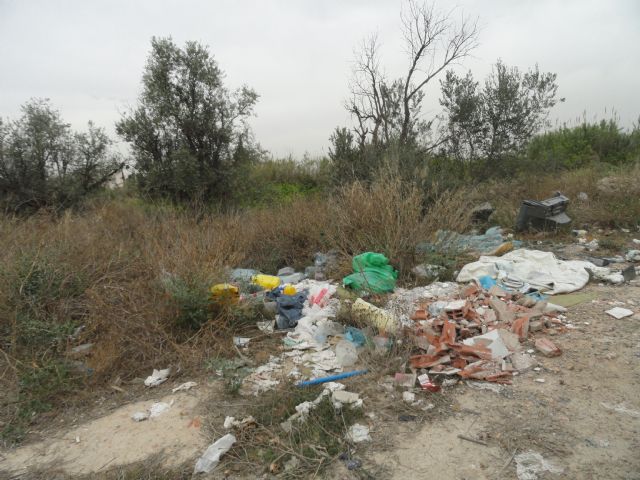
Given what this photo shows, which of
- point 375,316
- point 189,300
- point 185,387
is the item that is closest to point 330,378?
point 375,316

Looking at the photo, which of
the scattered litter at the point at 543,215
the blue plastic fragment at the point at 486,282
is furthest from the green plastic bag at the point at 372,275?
the scattered litter at the point at 543,215

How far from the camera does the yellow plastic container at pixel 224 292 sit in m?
3.63

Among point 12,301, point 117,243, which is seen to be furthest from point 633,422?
point 117,243

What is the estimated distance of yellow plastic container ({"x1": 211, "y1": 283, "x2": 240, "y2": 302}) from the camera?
11.9ft

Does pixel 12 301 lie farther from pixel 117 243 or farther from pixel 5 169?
pixel 5 169

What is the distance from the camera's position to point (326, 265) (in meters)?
5.34

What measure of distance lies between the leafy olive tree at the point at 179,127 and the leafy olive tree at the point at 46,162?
973mm

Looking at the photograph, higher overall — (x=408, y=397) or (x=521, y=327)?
(x=521, y=327)

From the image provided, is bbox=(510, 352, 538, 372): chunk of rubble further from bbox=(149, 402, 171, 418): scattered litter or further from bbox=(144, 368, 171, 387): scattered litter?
bbox=(144, 368, 171, 387): scattered litter

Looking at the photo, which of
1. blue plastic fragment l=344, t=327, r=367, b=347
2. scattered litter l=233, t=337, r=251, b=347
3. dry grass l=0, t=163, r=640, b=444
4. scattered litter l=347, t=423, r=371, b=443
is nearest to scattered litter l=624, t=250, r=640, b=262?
dry grass l=0, t=163, r=640, b=444

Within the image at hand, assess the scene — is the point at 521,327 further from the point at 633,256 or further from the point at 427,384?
the point at 633,256

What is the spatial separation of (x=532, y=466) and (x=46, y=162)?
10678mm

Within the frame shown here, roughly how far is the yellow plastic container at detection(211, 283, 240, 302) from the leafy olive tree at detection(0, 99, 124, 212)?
22.4 ft

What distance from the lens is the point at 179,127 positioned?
32.2 feet
